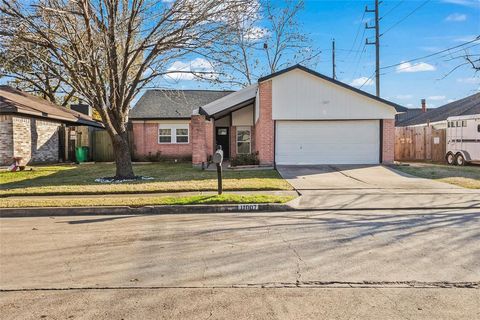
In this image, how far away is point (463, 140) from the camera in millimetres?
20203

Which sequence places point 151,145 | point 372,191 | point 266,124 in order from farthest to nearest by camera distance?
1. point 151,145
2. point 266,124
3. point 372,191

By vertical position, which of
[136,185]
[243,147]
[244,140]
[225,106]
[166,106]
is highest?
[166,106]

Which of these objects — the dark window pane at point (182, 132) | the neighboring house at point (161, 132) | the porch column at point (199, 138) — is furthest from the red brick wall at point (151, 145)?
the porch column at point (199, 138)

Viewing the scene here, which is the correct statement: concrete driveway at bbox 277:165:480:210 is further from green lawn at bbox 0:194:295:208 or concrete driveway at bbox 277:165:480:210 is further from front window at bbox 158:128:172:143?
front window at bbox 158:128:172:143

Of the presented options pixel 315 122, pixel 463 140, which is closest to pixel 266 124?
pixel 315 122

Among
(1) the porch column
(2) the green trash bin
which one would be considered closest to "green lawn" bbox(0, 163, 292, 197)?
(1) the porch column

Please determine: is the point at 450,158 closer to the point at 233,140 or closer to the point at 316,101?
the point at 316,101

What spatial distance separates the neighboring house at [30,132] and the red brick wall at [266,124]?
1164cm

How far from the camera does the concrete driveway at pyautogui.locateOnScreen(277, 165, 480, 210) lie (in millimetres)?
9438

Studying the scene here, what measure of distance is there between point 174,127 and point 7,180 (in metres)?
12.2

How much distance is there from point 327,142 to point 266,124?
3066 mm

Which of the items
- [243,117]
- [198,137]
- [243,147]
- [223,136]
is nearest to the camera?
[198,137]

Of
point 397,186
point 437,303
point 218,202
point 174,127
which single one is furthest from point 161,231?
point 174,127

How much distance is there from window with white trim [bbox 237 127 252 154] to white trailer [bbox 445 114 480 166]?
11086mm
